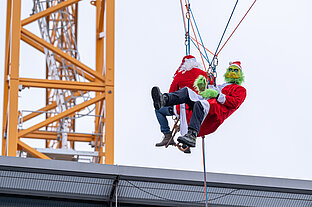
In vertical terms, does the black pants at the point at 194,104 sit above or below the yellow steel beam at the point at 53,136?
above

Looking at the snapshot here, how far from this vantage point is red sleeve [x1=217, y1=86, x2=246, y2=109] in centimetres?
1198

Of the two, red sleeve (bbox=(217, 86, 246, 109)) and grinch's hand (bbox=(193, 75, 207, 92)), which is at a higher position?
grinch's hand (bbox=(193, 75, 207, 92))

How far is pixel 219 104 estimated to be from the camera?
39.4 ft

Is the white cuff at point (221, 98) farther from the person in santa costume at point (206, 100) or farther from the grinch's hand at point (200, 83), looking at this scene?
the grinch's hand at point (200, 83)

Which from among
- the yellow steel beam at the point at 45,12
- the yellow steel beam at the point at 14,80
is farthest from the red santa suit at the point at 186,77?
the yellow steel beam at the point at 45,12

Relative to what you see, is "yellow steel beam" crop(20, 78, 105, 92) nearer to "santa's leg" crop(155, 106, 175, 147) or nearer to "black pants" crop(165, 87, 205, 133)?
"santa's leg" crop(155, 106, 175, 147)

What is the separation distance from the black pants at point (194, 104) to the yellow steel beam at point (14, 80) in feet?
26.4

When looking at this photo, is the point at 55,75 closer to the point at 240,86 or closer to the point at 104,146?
the point at 104,146

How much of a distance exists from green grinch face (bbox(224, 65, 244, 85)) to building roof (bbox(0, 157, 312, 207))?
3.12 meters

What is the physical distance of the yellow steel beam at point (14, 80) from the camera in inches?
754

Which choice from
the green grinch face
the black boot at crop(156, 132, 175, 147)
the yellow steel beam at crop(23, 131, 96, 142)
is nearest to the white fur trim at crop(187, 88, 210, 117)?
the green grinch face

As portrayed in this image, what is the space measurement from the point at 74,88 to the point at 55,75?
443 centimetres

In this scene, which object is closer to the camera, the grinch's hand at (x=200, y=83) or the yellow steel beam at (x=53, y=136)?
the grinch's hand at (x=200, y=83)

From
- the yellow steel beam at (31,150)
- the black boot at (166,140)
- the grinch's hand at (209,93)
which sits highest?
the grinch's hand at (209,93)
